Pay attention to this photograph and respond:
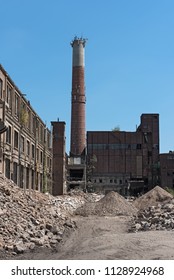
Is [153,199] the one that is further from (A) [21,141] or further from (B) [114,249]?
(B) [114,249]

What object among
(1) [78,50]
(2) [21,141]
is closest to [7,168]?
(2) [21,141]

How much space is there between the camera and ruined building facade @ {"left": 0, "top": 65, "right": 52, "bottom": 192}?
86.8 ft

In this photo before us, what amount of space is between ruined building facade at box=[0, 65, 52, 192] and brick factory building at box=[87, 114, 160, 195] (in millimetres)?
22324

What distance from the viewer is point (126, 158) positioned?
64.7 meters

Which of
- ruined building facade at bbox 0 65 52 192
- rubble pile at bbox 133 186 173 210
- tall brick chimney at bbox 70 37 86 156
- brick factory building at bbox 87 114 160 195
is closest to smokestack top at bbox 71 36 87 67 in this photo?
tall brick chimney at bbox 70 37 86 156

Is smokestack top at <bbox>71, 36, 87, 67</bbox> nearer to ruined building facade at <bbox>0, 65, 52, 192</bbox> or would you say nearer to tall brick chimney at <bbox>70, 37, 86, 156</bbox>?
tall brick chimney at <bbox>70, 37, 86, 156</bbox>

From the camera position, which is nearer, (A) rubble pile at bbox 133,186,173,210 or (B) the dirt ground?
(B) the dirt ground

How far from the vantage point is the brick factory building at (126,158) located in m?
64.0

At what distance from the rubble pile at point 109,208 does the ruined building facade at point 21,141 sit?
517cm

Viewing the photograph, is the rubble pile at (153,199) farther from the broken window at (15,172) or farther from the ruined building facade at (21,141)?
the broken window at (15,172)

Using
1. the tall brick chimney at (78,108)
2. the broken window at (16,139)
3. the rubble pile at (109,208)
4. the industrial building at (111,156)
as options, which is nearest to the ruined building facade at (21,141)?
the broken window at (16,139)
